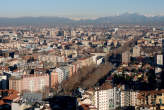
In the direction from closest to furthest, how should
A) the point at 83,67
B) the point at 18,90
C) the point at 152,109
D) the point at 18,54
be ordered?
the point at 152,109 < the point at 18,90 < the point at 83,67 < the point at 18,54

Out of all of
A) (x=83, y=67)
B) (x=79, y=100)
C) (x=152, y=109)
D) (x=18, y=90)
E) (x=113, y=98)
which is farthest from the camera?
(x=83, y=67)

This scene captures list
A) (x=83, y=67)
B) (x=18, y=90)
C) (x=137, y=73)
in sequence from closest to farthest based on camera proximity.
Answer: (x=18, y=90) → (x=137, y=73) → (x=83, y=67)

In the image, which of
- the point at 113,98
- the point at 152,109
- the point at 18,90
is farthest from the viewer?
the point at 18,90

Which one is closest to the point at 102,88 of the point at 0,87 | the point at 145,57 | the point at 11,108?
the point at 11,108

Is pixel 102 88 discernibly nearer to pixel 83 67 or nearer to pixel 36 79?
pixel 36 79

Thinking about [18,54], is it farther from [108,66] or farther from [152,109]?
[152,109]

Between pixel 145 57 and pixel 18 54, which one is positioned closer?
pixel 145 57

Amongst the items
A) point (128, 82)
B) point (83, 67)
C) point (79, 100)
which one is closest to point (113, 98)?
point (79, 100)

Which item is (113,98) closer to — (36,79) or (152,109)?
(152,109)

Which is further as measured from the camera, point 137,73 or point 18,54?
point 18,54
